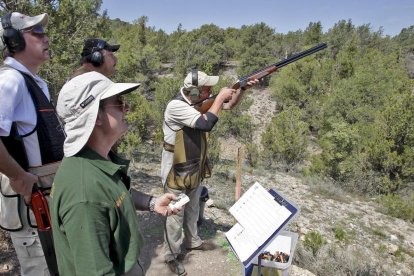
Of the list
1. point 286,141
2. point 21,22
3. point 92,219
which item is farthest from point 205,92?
point 286,141

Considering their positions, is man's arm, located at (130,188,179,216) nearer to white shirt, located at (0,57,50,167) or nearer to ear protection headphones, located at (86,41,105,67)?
white shirt, located at (0,57,50,167)

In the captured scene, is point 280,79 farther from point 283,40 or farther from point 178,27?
point 178,27

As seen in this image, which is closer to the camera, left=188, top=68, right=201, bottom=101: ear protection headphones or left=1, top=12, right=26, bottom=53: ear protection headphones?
left=1, top=12, right=26, bottom=53: ear protection headphones

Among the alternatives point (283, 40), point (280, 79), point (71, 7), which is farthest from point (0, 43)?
point (283, 40)

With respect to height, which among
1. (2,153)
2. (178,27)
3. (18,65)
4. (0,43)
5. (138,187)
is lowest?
(138,187)

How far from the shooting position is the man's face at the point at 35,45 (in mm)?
2239

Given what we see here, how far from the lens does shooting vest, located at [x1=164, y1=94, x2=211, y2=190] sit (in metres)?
3.36

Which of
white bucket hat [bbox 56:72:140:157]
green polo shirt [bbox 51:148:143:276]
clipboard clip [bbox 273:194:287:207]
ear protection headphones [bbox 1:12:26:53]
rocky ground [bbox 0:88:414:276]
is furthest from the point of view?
rocky ground [bbox 0:88:414:276]

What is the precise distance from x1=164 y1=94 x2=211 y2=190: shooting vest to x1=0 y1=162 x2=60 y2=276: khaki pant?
139 cm

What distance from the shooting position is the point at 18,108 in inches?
79.7

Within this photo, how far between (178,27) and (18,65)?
4760cm

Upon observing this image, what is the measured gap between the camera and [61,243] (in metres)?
1.39

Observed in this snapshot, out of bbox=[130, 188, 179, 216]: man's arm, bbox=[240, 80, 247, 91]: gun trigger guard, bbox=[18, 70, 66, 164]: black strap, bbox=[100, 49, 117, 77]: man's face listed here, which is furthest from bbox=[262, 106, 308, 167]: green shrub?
bbox=[18, 70, 66, 164]: black strap

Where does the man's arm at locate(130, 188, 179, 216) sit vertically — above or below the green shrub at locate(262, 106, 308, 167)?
above
